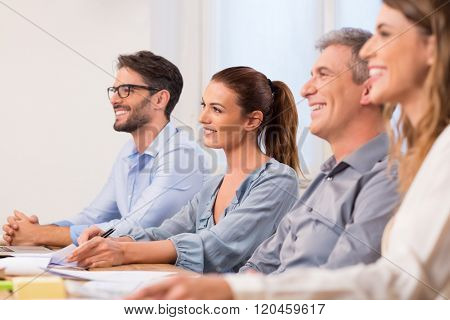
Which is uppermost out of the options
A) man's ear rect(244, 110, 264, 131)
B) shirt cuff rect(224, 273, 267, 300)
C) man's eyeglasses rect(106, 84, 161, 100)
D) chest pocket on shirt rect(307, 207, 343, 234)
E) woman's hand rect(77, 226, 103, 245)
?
man's eyeglasses rect(106, 84, 161, 100)

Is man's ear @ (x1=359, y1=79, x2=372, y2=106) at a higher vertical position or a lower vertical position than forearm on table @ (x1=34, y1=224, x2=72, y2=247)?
higher

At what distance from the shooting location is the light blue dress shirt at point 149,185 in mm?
1395

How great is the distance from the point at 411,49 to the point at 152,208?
31.2 inches

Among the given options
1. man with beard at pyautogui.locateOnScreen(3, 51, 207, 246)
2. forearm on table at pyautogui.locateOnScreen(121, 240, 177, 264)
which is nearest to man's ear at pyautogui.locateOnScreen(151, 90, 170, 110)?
man with beard at pyautogui.locateOnScreen(3, 51, 207, 246)

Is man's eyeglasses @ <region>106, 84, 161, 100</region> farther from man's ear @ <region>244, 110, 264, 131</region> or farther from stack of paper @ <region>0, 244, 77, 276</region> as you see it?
stack of paper @ <region>0, 244, 77, 276</region>

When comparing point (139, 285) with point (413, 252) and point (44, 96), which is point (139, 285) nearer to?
point (413, 252)

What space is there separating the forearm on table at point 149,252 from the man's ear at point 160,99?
0.42m

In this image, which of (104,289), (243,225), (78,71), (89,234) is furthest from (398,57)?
(78,71)

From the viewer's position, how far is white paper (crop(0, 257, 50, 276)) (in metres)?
0.91

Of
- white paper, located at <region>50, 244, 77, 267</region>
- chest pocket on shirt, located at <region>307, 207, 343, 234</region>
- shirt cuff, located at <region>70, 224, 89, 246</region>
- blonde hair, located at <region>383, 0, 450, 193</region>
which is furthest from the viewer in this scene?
shirt cuff, located at <region>70, 224, 89, 246</region>

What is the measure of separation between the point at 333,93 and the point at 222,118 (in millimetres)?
341

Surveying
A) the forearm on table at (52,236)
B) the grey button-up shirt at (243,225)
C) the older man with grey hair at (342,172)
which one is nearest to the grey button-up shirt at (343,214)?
the older man with grey hair at (342,172)
